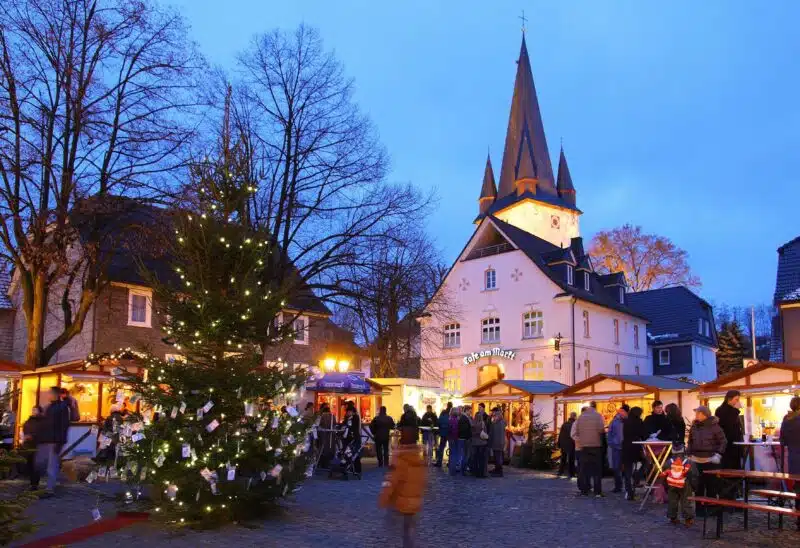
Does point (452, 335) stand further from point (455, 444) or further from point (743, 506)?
point (743, 506)

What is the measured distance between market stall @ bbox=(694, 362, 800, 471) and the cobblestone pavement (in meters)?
7.66

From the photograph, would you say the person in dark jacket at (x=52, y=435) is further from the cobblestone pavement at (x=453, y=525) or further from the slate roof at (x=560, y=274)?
the slate roof at (x=560, y=274)

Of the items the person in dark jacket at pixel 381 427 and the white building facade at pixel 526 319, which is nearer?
the person in dark jacket at pixel 381 427

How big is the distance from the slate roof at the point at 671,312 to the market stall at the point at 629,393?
1115 inches

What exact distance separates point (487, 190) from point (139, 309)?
162ft

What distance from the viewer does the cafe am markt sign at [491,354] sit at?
149 ft

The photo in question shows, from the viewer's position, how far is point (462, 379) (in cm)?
4816

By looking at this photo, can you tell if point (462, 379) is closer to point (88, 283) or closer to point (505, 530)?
point (88, 283)

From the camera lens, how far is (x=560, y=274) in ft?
152

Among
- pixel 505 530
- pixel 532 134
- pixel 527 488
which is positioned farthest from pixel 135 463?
pixel 532 134

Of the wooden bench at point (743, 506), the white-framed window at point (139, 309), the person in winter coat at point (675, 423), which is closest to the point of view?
the wooden bench at point (743, 506)

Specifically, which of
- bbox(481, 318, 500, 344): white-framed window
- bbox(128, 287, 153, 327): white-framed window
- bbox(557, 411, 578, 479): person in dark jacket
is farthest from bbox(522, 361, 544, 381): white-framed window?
bbox(557, 411, 578, 479): person in dark jacket

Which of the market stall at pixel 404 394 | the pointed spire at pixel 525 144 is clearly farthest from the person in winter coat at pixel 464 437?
the pointed spire at pixel 525 144

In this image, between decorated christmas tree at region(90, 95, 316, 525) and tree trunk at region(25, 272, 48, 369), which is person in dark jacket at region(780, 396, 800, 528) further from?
tree trunk at region(25, 272, 48, 369)
